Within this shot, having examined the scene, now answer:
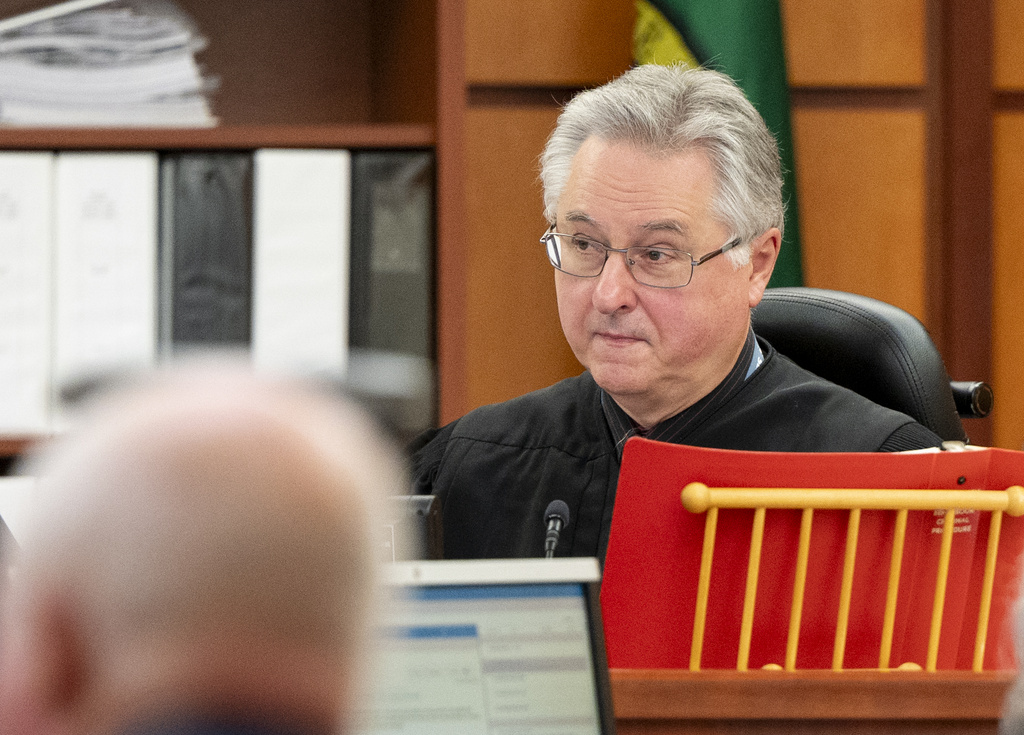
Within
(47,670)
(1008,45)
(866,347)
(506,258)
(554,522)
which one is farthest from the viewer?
(1008,45)

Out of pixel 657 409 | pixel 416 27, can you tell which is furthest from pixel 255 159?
pixel 657 409

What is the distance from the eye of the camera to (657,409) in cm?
A: 131

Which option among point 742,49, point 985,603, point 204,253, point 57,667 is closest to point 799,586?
point 985,603

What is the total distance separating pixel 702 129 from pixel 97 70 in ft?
2.92

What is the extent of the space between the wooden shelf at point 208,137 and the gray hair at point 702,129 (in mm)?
334

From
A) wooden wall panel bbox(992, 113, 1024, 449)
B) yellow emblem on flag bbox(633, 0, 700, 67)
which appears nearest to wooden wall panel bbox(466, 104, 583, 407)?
yellow emblem on flag bbox(633, 0, 700, 67)

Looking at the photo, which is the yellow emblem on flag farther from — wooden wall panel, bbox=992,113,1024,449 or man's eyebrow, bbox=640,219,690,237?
wooden wall panel, bbox=992,113,1024,449

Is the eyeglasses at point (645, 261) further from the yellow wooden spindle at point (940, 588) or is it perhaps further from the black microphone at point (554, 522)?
the yellow wooden spindle at point (940, 588)

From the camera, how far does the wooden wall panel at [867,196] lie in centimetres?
177

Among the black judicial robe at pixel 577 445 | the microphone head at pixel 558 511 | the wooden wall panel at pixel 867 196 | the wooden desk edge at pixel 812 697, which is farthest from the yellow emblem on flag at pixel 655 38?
the wooden desk edge at pixel 812 697

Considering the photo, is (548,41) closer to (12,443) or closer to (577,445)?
(577,445)

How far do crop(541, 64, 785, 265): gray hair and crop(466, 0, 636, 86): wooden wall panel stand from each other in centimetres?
40

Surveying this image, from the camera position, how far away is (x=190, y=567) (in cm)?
20

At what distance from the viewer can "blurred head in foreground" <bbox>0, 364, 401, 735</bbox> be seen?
0.20m
